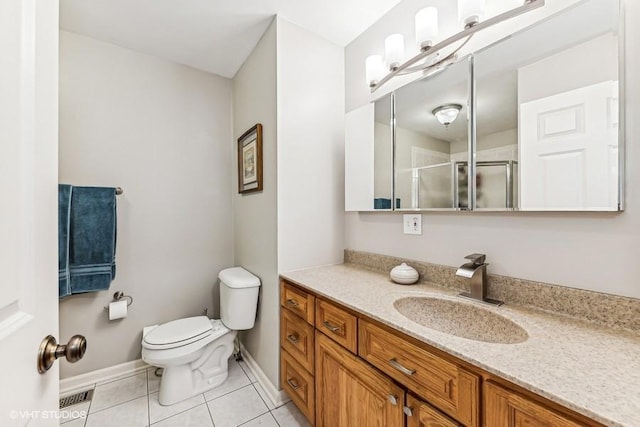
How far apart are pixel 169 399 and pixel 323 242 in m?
1.35

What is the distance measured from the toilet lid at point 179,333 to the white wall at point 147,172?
332 millimetres

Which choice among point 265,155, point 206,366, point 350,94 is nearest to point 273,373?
point 206,366

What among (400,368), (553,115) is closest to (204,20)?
(553,115)

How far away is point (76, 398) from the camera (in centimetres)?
168

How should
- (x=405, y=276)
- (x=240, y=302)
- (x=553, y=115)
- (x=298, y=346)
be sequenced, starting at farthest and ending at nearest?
→ 1. (x=240, y=302)
2. (x=298, y=346)
3. (x=405, y=276)
4. (x=553, y=115)

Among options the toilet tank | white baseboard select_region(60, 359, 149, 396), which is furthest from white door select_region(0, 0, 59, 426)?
white baseboard select_region(60, 359, 149, 396)

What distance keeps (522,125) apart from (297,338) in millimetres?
1447

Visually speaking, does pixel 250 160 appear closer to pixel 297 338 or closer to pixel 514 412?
pixel 297 338

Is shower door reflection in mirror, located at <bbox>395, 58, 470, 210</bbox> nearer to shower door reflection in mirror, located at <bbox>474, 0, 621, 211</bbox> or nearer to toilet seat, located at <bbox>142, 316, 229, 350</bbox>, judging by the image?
shower door reflection in mirror, located at <bbox>474, 0, 621, 211</bbox>

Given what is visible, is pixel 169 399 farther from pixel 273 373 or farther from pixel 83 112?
pixel 83 112

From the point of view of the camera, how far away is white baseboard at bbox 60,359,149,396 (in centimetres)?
173

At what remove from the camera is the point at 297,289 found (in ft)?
4.76

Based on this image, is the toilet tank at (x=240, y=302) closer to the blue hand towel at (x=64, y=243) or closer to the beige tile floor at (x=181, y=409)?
the beige tile floor at (x=181, y=409)

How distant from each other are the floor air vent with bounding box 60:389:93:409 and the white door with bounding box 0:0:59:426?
154 cm
